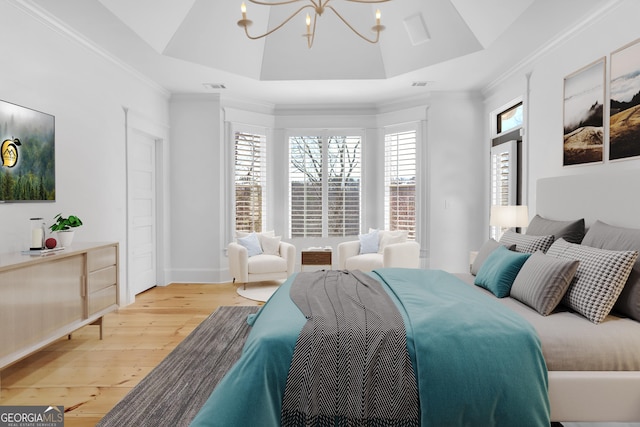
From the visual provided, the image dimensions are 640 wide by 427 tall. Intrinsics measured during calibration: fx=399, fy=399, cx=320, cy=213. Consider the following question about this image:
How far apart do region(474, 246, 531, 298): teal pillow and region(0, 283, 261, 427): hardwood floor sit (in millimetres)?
2453

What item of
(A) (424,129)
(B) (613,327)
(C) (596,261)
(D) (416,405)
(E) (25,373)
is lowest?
(E) (25,373)

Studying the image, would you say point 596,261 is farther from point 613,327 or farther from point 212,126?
point 212,126

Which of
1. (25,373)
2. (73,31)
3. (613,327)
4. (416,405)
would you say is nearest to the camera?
(416,405)

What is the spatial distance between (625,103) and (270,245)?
430cm

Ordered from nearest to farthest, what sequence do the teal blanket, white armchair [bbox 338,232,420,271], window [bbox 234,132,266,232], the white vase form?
the teal blanket < the white vase < white armchair [bbox 338,232,420,271] < window [bbox 234,132,266,232]

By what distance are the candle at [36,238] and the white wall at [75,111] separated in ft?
0.57

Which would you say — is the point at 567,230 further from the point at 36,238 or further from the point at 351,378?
the point at 36,238

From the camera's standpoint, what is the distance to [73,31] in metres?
3.68

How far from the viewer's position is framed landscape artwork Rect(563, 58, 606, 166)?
324 centimetres

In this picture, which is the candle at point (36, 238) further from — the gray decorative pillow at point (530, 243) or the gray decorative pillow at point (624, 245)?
the gray decorative pillow at point (624, 245)

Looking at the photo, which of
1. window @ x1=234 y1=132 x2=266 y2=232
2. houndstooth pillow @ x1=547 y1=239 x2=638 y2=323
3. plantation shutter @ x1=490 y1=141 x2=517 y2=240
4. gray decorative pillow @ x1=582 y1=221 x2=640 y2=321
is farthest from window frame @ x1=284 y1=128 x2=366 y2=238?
houndstooth pillow @ x1=547 y1=239 x2=638 y2=323

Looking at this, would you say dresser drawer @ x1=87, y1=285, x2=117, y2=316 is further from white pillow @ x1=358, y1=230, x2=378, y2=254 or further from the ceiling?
white pillow @ x1=358, y1=230, x2=378, y2=254

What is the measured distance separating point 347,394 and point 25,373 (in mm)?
2469

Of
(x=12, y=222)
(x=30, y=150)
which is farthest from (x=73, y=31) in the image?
(x=12, y=222)
